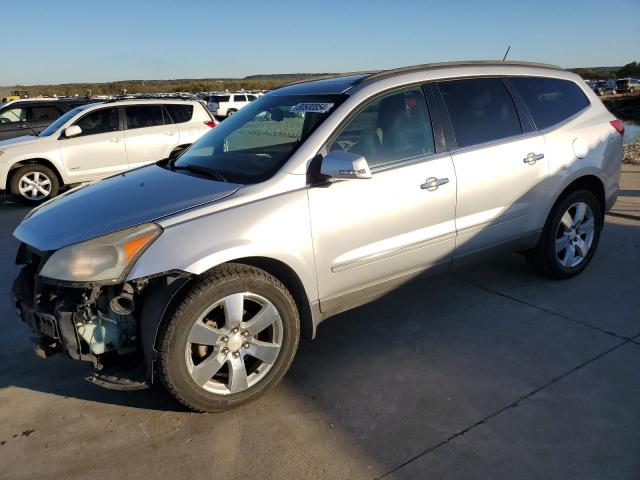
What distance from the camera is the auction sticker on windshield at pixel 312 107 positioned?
10.7 ft

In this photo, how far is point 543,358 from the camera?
3307 millimetres

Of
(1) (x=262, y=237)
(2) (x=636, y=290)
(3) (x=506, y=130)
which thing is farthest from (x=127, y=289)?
(2) (x=636, y=290)

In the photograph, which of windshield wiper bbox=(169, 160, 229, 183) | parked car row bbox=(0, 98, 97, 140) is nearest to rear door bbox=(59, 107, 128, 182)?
parked car row bbox=(0, 98, 97, 140)

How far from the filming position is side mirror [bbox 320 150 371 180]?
9.32 feet

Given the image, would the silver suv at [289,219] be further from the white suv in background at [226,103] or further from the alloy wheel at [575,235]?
the white suv in background at [226,103]

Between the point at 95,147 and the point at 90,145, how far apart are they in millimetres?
85

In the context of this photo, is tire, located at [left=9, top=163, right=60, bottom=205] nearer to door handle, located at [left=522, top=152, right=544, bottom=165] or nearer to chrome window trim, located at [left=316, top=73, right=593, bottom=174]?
chrome window trim, located at [left=316, top=73, right=593, bottom=174]

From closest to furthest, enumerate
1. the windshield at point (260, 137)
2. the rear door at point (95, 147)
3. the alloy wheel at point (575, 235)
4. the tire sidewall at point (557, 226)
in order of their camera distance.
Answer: the windshield at point (260, 137), the tire sidewall at point (557, 226), the alloy wheel at point (575, 235), the rear door at point (95, 147)

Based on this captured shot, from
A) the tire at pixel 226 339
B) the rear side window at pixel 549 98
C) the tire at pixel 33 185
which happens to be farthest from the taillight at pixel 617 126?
the tire at pixel 33 185

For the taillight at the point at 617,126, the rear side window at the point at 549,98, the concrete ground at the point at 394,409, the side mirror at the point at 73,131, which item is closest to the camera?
the concrete ground at the point at 394,409

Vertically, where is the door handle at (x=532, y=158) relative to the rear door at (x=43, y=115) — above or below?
below

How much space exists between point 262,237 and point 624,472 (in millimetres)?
1996

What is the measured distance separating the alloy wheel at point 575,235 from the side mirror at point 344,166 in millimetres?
2255

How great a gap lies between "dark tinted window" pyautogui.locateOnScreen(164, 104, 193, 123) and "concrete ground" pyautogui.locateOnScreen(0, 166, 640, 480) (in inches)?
254
